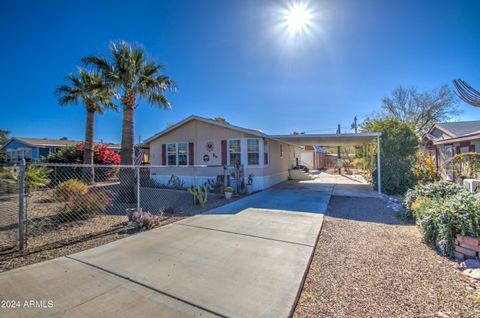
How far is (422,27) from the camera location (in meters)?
8.11

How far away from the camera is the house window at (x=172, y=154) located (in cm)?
1294

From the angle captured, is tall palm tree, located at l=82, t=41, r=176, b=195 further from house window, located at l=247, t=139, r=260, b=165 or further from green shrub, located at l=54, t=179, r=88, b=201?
house window, located at l=247, t=139, r=260, b=165

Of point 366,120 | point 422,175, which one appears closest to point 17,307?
point 422,175

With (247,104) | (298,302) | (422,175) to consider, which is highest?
(247,104)

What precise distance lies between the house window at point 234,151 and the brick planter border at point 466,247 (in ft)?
28.0

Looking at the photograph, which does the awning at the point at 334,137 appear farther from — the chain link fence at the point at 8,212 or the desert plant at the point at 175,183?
the chain link fence at the point at 8,212

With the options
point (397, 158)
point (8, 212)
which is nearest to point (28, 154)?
point (8, 212)

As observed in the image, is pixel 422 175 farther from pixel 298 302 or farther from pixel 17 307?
pixel 17 307

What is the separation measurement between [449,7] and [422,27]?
95 cm

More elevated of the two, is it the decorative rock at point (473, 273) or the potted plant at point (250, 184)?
the potted plant at point (250, 184)

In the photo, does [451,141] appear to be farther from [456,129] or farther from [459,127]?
[459,127]

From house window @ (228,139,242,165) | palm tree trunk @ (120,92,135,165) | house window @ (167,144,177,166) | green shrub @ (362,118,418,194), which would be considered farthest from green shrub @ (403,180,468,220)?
house window @ (167,144,177,166)

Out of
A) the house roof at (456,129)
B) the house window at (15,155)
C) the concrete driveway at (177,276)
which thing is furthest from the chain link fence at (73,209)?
the house window at (15,155)

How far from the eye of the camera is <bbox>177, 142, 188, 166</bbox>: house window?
1256 cm
